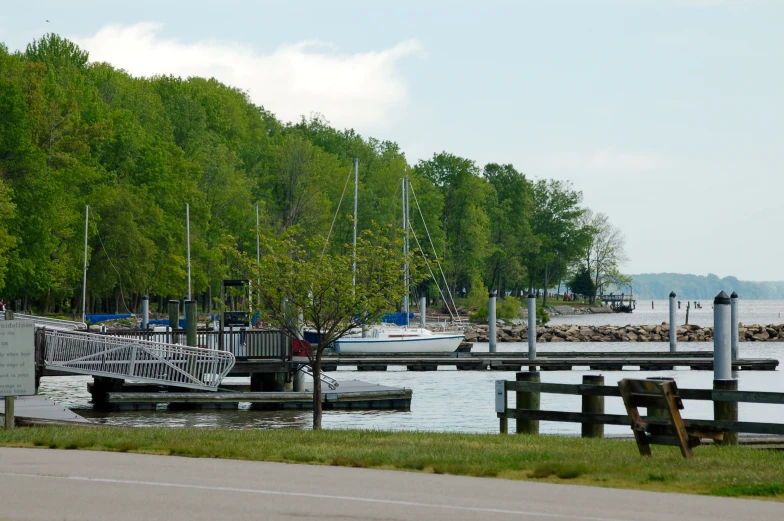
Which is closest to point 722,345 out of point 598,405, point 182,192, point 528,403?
point 528,403

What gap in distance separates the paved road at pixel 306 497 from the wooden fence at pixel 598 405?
14.1 ft

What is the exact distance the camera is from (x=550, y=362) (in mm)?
50188

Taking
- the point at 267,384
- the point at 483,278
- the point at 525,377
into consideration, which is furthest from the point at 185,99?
the point at 525,377

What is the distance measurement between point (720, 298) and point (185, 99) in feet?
303

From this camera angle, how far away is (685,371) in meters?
52.2

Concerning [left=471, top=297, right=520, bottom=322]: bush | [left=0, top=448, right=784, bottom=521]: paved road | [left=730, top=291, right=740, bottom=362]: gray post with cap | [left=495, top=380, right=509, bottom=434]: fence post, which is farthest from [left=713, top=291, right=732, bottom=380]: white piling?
[left=471, top=297, right=520, bottom=322]: bush

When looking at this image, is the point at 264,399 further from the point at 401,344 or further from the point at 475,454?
the point at 401,344

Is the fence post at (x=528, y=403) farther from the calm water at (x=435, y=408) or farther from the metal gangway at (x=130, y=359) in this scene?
the metal gangway at (x=130, y=359)

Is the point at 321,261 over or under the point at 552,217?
under

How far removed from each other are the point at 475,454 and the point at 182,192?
83252 mm

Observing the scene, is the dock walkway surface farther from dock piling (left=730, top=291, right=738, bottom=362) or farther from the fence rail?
dock piling (left=730, top=291, right=738, bottom=362)

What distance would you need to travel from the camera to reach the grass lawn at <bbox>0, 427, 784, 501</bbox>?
13.5m

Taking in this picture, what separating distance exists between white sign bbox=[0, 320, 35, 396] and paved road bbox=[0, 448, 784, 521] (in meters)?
5.36

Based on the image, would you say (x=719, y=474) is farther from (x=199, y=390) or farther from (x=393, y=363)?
(x=393, y=363)
